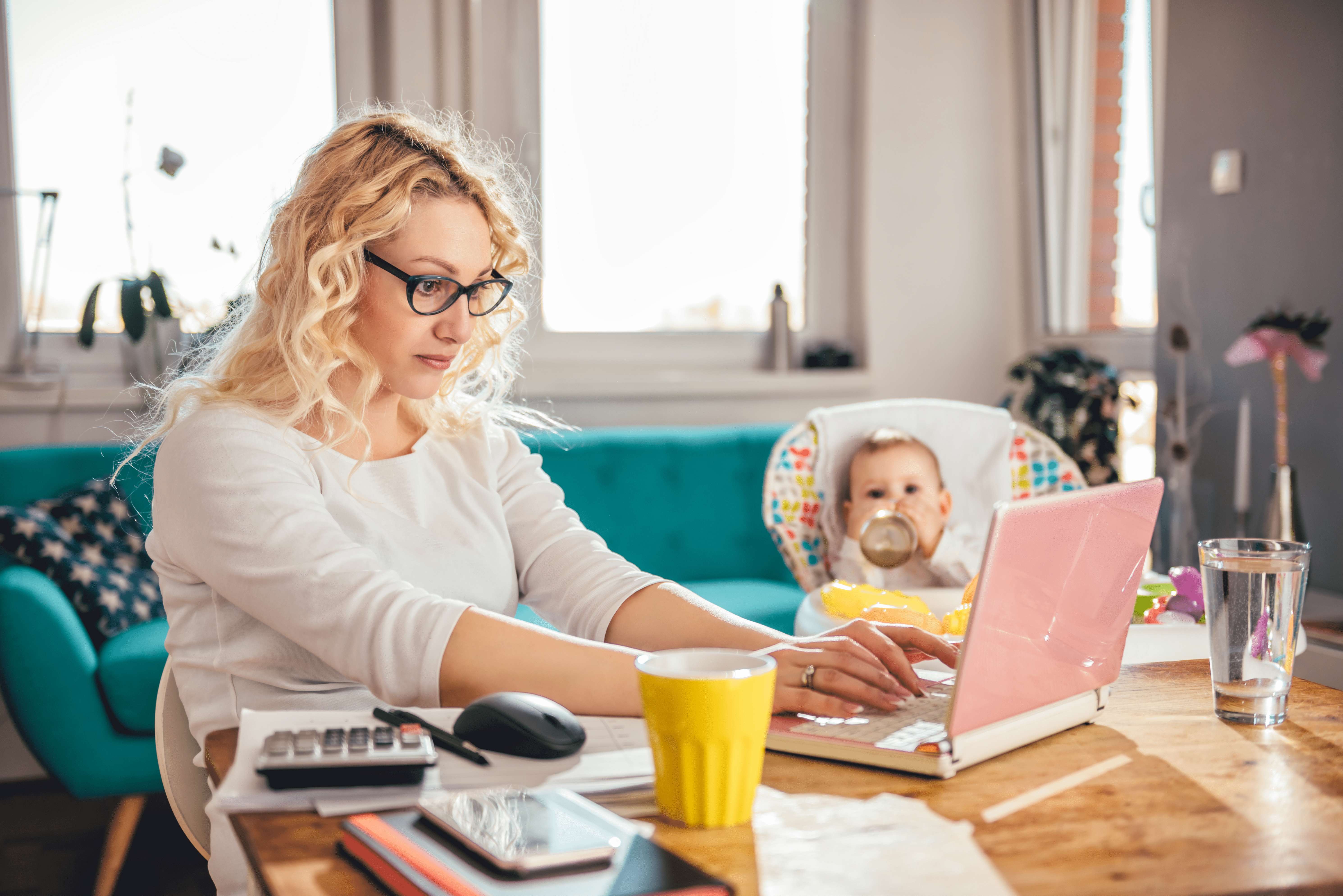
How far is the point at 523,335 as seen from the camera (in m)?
3.35

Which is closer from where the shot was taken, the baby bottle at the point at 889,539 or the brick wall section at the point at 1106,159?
the baby bottle at the point at 889,539

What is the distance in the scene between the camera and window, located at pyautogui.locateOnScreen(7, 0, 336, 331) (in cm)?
299

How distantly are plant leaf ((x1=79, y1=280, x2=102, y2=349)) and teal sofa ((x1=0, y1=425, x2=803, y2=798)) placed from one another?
296mm

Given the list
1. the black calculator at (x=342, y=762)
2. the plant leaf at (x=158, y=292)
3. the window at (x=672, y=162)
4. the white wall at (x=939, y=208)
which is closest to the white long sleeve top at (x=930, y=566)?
the white wall at (x=939, y=208)

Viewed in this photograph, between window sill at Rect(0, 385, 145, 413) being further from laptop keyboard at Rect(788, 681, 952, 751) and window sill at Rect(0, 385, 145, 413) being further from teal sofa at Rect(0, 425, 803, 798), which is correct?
laptop keyboard at Rect(788, 681, 952, 751)

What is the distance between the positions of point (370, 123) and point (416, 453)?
1.28 feet

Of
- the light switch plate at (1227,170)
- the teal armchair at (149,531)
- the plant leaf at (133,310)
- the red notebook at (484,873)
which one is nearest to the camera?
the red notebook at (484,873)

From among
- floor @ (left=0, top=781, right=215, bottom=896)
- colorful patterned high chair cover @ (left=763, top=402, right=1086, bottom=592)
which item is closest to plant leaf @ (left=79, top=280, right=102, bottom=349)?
floor @ (left=0, top=781, right=215, bottom=896)

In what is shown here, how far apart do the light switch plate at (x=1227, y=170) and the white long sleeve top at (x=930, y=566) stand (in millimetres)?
1375

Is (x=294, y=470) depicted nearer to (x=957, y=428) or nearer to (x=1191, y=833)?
(x=1191, y=833)

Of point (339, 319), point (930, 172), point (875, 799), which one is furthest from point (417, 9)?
point (875, 799)

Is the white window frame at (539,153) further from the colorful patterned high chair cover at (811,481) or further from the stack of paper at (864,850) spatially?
the stack of paper at (864,850)

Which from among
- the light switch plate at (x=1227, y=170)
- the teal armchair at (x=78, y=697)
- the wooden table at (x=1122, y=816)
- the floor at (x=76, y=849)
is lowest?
the floor at (x=76, y=849)

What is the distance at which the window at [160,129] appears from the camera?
299cm
